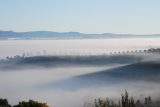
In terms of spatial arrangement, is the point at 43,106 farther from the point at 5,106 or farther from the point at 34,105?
the point at 5,106

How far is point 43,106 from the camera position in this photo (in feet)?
389

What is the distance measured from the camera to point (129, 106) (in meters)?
150

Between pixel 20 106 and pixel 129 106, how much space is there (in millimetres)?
46831

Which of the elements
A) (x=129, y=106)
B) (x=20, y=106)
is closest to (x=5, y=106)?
(x=20, y=106)

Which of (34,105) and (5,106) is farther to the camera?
(5,106)

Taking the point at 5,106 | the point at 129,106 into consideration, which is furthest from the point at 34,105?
the point at 129,106

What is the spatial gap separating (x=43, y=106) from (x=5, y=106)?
26195 millimetres

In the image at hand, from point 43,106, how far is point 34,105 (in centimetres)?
312

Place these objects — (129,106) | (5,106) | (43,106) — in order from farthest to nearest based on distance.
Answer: (129,106)
(5,106)
(43,106)

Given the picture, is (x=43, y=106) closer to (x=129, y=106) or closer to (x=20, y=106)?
(x=20, y=106)

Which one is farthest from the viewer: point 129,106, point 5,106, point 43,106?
point 129,106

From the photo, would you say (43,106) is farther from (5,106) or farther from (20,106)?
(5,106)

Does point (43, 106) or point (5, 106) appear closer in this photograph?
point (43, 106)

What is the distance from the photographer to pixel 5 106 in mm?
139750
